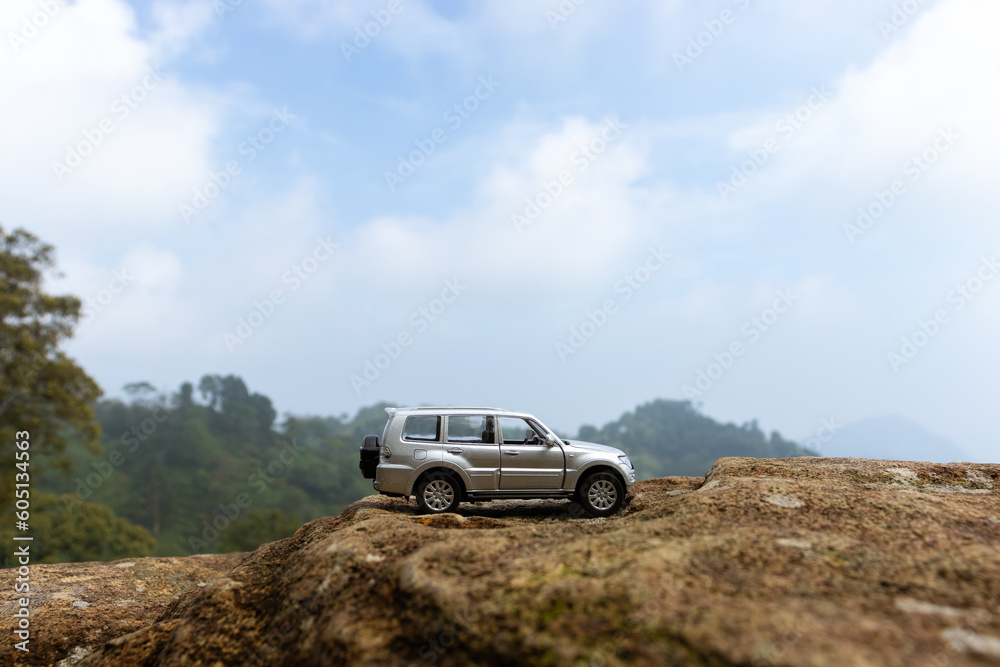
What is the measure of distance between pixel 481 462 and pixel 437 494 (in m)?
0.87

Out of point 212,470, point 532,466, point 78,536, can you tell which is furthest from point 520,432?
point 212,470

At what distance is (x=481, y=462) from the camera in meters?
10.8

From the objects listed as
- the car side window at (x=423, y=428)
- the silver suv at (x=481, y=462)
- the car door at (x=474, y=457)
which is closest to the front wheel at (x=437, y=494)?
the silver suv at (x=481, y=462)

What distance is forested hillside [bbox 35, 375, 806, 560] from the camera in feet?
271

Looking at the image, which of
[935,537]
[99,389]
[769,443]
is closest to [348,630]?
[935,537]

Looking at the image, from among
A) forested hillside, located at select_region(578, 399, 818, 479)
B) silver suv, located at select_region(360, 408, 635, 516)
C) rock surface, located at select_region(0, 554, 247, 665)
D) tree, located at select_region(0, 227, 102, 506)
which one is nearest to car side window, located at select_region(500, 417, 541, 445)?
silver suv, located at select_region(360, 408, 635, 516)

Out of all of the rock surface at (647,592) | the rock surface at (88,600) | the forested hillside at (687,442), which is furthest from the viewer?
the forested hillside at (687,442)

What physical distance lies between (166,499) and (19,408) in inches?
2824

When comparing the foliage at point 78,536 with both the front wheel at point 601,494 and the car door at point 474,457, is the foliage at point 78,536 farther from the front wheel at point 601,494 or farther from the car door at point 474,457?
the front wheel at point 601,494

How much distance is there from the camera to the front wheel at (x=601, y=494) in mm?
10969

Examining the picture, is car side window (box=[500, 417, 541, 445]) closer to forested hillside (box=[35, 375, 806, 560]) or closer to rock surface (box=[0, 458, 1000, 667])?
rock surface (box=[0, 458, 1000, 667])

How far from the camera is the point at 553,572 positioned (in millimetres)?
6148

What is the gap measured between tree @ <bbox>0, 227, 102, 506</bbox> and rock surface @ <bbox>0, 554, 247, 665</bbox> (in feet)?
65.5

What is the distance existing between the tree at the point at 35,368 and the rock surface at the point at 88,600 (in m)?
20.0
